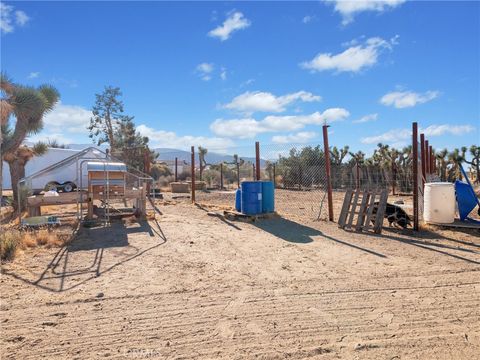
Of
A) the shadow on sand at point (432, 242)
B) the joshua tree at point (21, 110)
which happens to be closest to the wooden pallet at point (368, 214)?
the shadow on sand at point (432, 242)

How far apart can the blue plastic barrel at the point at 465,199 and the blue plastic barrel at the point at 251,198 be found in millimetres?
5219

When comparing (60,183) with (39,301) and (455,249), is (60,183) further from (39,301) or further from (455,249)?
(455,249)

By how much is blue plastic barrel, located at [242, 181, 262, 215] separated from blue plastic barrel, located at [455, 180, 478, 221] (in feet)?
17.1

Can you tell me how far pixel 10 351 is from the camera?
10.7 ft

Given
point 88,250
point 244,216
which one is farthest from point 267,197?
point 88,250

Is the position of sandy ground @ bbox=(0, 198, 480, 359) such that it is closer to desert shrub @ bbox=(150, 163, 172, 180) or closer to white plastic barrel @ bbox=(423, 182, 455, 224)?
white plastic barrel @ bbox=(423, 182, 455, 224)

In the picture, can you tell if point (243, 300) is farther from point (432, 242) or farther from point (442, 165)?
point (442, 165)

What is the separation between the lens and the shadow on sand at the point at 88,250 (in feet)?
17.2

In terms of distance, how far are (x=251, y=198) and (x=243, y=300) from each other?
6291 millimetres

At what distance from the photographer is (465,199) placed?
9.58 metres

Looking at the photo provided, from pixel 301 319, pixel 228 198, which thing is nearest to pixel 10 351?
pixel 301 319

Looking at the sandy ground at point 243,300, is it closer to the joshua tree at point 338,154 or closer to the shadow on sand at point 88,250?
the shadow on sand at point 88,250

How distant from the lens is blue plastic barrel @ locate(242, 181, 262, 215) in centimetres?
1065

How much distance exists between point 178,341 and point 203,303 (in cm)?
94
